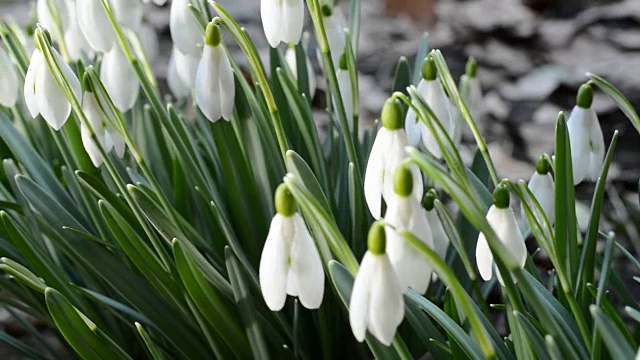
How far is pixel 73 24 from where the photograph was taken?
117 centimetres

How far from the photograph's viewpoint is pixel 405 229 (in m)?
0.70

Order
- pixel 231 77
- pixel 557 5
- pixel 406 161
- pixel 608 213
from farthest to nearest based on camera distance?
pixel 557 5 → pixel 608 213 → pixel 231 77 → pixel 406 161

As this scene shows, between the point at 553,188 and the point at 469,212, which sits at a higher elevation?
the point at 469,212

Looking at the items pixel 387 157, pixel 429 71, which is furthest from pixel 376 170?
pixel 429 71

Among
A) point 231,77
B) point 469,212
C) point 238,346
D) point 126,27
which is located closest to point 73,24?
point 126,27

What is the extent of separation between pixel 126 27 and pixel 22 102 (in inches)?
15.3

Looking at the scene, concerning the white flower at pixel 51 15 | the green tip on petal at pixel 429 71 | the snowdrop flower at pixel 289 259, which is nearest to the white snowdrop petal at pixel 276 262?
the snowdrop flower at pixel 289 259

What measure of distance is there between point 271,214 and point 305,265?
1.69 feet

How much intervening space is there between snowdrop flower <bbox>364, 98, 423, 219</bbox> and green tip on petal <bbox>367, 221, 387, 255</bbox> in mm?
126

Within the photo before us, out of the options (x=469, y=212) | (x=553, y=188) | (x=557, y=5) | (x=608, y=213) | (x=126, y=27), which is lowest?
(x=608, y=213)

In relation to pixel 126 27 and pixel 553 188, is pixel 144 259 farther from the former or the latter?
pixel 553 188

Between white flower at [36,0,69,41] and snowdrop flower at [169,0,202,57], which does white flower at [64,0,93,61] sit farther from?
snowdrop flower at [169,0,202,57]

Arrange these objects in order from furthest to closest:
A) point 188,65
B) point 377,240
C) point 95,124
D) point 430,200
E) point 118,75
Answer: point 188,65 → point 118,75 → point 95,124 → point 430,200 → point 377,240

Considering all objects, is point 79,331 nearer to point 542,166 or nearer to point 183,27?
point 183,27
